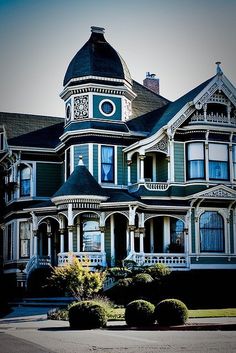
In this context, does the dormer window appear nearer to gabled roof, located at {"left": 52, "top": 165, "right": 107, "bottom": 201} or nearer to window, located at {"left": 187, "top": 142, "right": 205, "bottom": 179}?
gabled roof, located at {"left": 52, "top": 165, "right": 107, "bottom": 201}

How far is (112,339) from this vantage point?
17.4 meters

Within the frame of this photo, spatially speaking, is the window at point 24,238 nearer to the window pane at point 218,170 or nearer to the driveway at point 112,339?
the window pane at point 218,170

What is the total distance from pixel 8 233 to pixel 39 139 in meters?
6.43

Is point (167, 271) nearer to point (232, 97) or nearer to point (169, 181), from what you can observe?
point (169, 181)

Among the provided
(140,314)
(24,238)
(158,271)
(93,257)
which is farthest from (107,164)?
(140,314)

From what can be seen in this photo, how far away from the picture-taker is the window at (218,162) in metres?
37.4

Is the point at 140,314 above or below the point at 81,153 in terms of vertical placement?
below

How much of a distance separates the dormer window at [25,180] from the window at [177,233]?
9.50 metres

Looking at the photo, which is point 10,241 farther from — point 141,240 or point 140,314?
point 140,314

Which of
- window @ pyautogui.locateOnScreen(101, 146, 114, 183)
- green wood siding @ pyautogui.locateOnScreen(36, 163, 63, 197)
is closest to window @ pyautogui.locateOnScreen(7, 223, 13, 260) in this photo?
green wood siding @ pyautogui.locateOnScreen(36, 163, 63, 197)

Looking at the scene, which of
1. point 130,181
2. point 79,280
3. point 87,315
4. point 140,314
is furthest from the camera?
point 130,181

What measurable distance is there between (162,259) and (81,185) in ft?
19.5

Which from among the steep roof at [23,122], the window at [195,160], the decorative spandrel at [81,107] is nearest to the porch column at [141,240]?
the window at [195,160]

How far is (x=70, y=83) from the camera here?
126 ft
